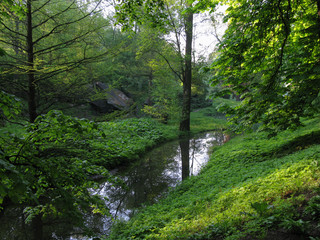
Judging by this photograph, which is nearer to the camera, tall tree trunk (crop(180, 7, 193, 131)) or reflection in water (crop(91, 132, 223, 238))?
reflection in water (crop(91, 132, 223, 238))

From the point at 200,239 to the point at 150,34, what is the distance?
1396cm

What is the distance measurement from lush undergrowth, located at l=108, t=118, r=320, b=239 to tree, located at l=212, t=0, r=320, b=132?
1227mm

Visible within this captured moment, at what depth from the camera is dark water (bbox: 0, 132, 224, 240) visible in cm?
511

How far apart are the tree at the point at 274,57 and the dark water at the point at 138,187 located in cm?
369

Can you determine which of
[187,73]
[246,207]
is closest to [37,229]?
[246,207]

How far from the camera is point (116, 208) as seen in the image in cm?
623

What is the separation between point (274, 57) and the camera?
4070mm

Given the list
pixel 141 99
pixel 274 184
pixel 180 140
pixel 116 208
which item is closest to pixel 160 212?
pixel 116 208

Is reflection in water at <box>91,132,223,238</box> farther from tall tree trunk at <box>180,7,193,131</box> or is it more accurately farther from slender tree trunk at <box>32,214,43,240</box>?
tall tree trunk at <box>180,7,193,131</box>

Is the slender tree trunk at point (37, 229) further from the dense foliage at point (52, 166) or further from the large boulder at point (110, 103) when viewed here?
the large boulder at point (110, 103)

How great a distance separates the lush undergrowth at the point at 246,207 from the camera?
2.62 m

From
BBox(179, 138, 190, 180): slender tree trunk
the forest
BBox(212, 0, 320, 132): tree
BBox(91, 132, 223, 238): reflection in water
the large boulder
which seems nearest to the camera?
the forest

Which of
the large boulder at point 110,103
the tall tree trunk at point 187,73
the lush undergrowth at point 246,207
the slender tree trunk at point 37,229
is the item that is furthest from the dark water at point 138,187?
the large boulder at point 110,103

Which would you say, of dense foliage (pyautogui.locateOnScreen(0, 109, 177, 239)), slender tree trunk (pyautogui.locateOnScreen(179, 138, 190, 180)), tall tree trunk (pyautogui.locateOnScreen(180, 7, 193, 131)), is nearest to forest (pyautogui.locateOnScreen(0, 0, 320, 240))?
dense foliage (pyautogui.locateOnScreen(0, 109, 177, 239))
